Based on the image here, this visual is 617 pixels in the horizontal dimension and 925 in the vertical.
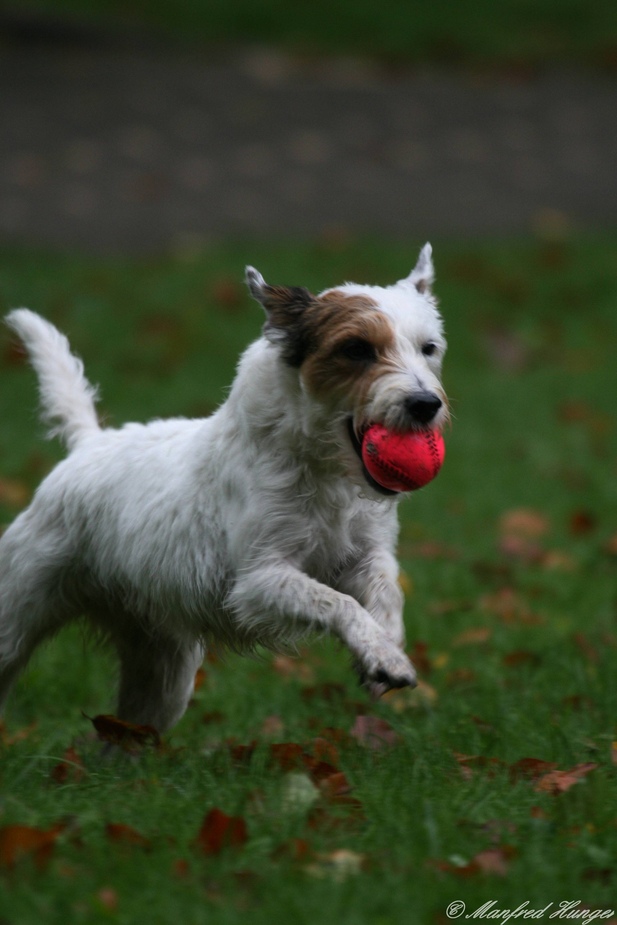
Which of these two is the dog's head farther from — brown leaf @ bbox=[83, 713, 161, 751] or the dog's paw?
brown leaf @ bbox=[83, 713, 161, 751]

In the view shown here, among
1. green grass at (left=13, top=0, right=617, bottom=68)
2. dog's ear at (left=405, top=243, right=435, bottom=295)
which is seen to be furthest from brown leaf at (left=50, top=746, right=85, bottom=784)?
green grass at (left=13, top=0, right=617, bottom=68)

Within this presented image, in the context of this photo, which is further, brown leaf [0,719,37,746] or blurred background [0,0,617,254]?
blurred background [0,0,617,254]

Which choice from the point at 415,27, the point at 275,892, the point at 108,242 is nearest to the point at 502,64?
the point at 415,27

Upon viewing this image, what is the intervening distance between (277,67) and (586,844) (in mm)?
16645

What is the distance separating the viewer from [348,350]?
403 cm

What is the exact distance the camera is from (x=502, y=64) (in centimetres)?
1905

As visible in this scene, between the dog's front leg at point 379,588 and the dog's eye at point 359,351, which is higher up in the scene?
the dog's eye at point 359,351

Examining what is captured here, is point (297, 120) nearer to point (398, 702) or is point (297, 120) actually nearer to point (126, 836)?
point (398, 702)

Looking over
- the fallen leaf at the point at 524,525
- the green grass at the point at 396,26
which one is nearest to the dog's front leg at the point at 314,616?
the fallen leaf at the point at 524,525

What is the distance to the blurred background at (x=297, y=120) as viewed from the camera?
14727 mm

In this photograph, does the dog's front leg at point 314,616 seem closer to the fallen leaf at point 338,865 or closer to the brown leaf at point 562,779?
the brown leaf at point 562,779

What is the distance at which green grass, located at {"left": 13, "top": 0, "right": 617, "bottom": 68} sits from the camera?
19.5 metres

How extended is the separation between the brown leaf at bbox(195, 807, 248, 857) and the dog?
0.74 metres

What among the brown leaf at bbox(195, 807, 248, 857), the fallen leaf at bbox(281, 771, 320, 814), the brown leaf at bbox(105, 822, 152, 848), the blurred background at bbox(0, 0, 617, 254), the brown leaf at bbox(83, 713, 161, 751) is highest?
the blurred background at bbox(0, 0, 617, 254)
